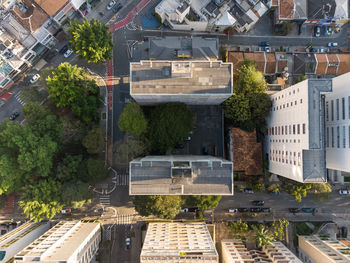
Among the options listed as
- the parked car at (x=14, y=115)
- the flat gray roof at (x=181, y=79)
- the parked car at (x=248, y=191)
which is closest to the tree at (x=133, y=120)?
the flat gray roof at (x=181, y=79)

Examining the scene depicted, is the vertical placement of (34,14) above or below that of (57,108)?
above

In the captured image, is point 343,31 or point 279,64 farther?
point 343,31

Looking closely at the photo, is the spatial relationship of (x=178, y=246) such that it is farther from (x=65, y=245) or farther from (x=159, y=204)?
(x=65, y=245)

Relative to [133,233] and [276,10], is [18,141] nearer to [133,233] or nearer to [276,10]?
[133,233]

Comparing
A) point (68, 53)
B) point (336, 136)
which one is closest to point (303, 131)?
point (336, 136)

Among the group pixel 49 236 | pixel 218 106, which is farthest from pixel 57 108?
pixel 218 106
